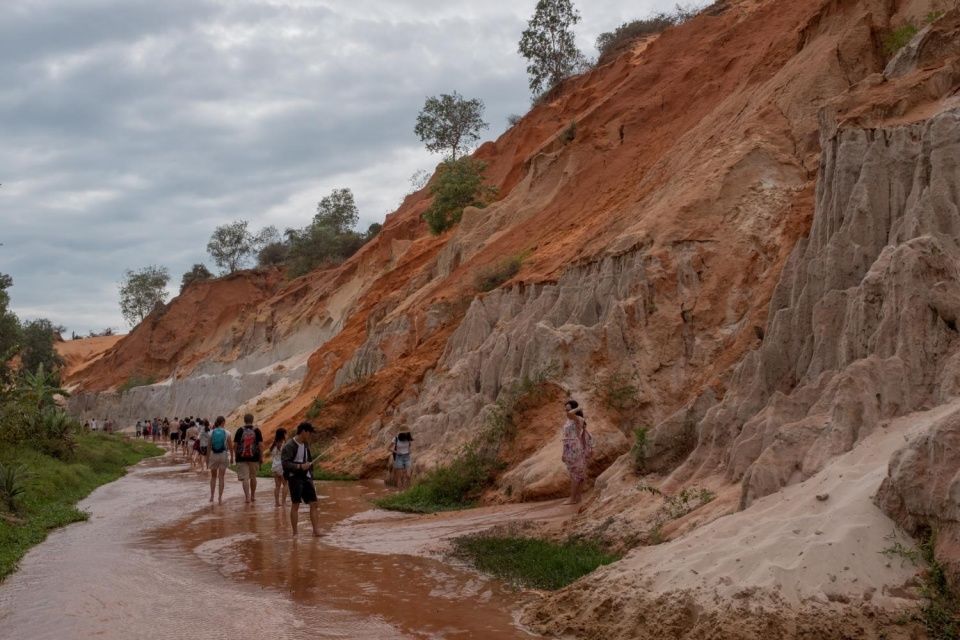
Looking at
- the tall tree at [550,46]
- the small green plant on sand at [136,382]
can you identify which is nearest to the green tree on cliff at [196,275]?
the small green plant on sand at [136,382]

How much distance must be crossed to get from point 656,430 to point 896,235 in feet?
11.4

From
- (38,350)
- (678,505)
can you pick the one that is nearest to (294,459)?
(678,505)

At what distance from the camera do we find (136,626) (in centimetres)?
664

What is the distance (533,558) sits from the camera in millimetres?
8539

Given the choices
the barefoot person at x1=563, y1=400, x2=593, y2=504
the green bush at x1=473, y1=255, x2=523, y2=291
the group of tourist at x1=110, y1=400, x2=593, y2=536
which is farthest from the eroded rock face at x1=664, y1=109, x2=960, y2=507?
the green bush at x1=473, y1=255, x2=523, y2=291

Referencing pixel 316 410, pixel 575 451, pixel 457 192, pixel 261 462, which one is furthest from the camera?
pixel 457 192

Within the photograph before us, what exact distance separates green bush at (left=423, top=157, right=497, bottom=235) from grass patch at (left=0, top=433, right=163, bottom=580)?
53.5 feet

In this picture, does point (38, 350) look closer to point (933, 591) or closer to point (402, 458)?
point (402, 458)

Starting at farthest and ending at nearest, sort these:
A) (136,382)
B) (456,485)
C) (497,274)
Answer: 1. (136,382)
2. (497,274)
3. (456,485)

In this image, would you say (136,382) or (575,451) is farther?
(136,382)

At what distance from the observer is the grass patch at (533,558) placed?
25.5 ft

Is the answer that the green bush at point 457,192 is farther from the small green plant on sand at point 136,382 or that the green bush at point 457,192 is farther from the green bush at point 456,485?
the small green plant on sand at point 136,382

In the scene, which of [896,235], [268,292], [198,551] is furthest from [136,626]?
[268,292]

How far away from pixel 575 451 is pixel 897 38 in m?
9.94
